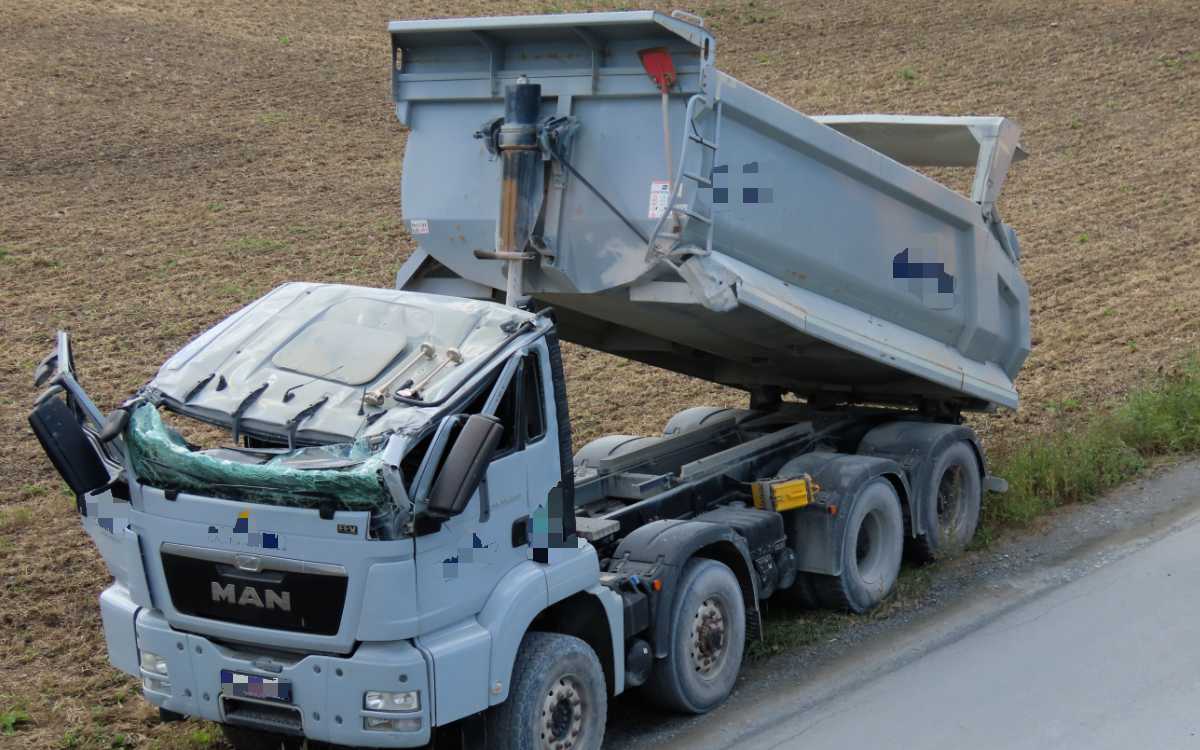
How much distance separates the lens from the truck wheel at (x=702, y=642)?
7148 millimetres

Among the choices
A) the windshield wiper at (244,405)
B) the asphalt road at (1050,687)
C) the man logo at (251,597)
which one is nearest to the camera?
the man logo at (251,597)

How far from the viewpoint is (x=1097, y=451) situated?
11.1 m

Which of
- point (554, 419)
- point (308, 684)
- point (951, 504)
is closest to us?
point (308, 684)

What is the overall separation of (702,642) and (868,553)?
2.12m

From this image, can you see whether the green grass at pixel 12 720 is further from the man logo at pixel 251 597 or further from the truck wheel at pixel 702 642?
the truck wheel at pixel 702 642

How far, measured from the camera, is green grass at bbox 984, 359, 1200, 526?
10.5 meters

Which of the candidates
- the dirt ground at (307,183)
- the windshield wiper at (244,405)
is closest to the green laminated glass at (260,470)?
the windshield wiper at (244,405)

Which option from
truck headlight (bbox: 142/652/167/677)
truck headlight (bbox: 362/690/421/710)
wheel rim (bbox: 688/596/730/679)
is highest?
truck headlight (bbox: 362/690/421/710)

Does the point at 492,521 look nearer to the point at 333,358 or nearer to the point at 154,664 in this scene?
the point at 333,358

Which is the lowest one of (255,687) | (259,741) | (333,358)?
(259,741)

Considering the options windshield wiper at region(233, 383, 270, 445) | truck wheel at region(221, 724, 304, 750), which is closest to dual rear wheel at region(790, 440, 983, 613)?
truck wheel at region(221, 724, 304, 750)

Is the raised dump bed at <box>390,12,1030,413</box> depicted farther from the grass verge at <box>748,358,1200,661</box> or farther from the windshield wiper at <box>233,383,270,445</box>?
the windshield wiper at <box>233,383,270,445</box>

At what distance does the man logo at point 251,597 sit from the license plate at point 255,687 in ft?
1.01

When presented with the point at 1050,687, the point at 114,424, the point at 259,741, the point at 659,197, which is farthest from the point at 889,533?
the point at 114,424
